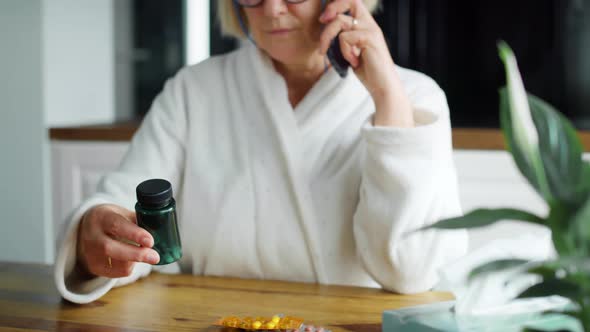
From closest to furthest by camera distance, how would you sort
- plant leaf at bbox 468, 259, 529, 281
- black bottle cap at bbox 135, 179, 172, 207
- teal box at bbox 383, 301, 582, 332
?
plant leaf at bbox 468, 259, 529, 281, teal box at bbox 383, 301, 582, 332, black bottle cap at bbox 135, 179, 172, 207

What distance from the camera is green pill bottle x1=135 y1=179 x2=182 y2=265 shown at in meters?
0.88

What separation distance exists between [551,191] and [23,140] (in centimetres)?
219

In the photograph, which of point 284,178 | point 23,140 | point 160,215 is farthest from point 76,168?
point 160,215

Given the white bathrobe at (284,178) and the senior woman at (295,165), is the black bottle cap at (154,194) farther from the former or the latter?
the white bathrobe at (284,178)

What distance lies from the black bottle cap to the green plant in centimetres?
43

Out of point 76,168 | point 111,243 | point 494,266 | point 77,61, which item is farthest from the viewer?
point 77,61

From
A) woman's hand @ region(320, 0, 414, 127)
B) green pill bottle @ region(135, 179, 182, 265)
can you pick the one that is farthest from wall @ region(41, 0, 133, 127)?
green pill bottle @ region(135, 179, 182, 265)

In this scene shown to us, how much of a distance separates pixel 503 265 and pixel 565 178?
0.08m

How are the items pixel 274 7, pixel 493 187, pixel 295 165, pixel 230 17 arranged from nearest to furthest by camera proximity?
pixel 274 7, pixel 295 165, pixel 230 17, pixel 493 187

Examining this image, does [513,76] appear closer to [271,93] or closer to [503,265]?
[503,265]

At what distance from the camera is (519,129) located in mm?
518

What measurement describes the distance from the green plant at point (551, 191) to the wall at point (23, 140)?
210cm

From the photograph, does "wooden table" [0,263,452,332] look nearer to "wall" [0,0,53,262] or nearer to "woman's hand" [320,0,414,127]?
"woman's hand" [320,0,414,127]

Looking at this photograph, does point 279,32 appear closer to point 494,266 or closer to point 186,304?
point 186,304
